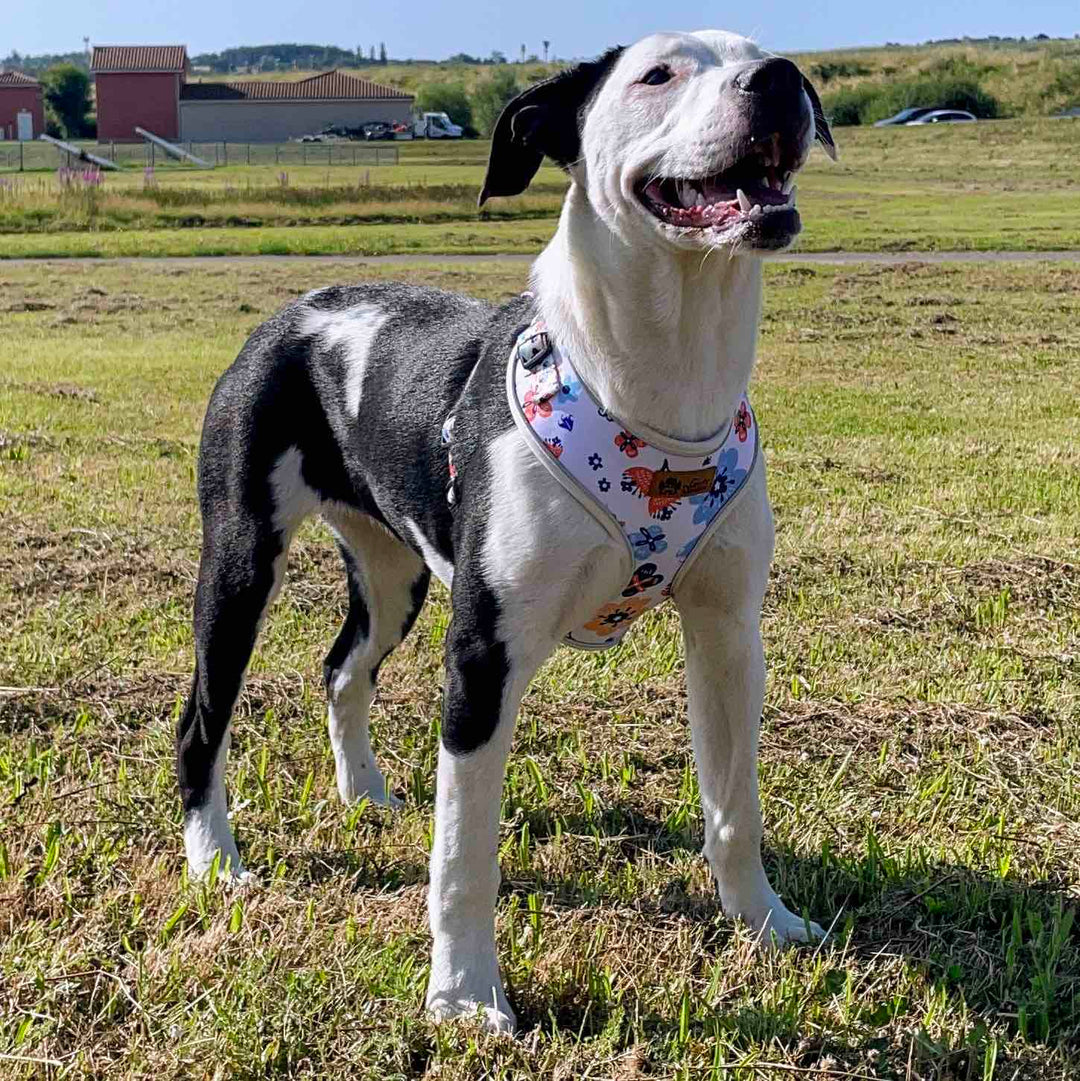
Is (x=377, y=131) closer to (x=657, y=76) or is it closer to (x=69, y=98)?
(x=69, y=98)

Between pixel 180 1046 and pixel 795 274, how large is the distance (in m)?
16.8

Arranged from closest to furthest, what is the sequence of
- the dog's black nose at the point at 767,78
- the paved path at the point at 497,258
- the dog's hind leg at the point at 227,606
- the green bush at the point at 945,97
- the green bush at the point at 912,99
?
1. the dog's black nose at the point at 767,78
2. the dog's hind leg at the point at 227,606
3. the paved path at the point at 497,258
4. the green bush at the point at 945,97
5. the green bush at the point at 912,99

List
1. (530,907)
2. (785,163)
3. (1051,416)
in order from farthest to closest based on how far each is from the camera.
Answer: (1051,416)
(530,907)
(785,163)

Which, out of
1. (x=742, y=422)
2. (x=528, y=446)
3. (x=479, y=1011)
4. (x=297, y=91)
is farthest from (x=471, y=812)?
(x=297, y=91)

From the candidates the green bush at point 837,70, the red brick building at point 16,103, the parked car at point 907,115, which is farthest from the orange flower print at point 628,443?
the red brick building at point 16,103

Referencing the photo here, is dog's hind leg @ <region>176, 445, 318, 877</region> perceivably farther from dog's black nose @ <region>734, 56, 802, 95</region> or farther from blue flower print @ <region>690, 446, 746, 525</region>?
dog's black nose @ <region>734, 56, 802, 95</region>

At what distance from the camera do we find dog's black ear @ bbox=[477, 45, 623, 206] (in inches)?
126

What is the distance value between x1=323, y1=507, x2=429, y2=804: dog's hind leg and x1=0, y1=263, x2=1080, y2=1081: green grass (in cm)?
13

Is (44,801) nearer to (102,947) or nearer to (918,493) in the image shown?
(102,947)

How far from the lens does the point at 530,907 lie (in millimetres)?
3607

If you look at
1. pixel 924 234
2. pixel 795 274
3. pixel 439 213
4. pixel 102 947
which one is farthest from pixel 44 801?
pixel 439 213

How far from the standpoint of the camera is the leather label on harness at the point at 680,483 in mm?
3096

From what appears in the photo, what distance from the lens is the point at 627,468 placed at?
122 inches

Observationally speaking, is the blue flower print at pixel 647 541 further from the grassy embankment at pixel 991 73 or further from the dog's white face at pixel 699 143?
the grassy embankment at pixel 991 73
